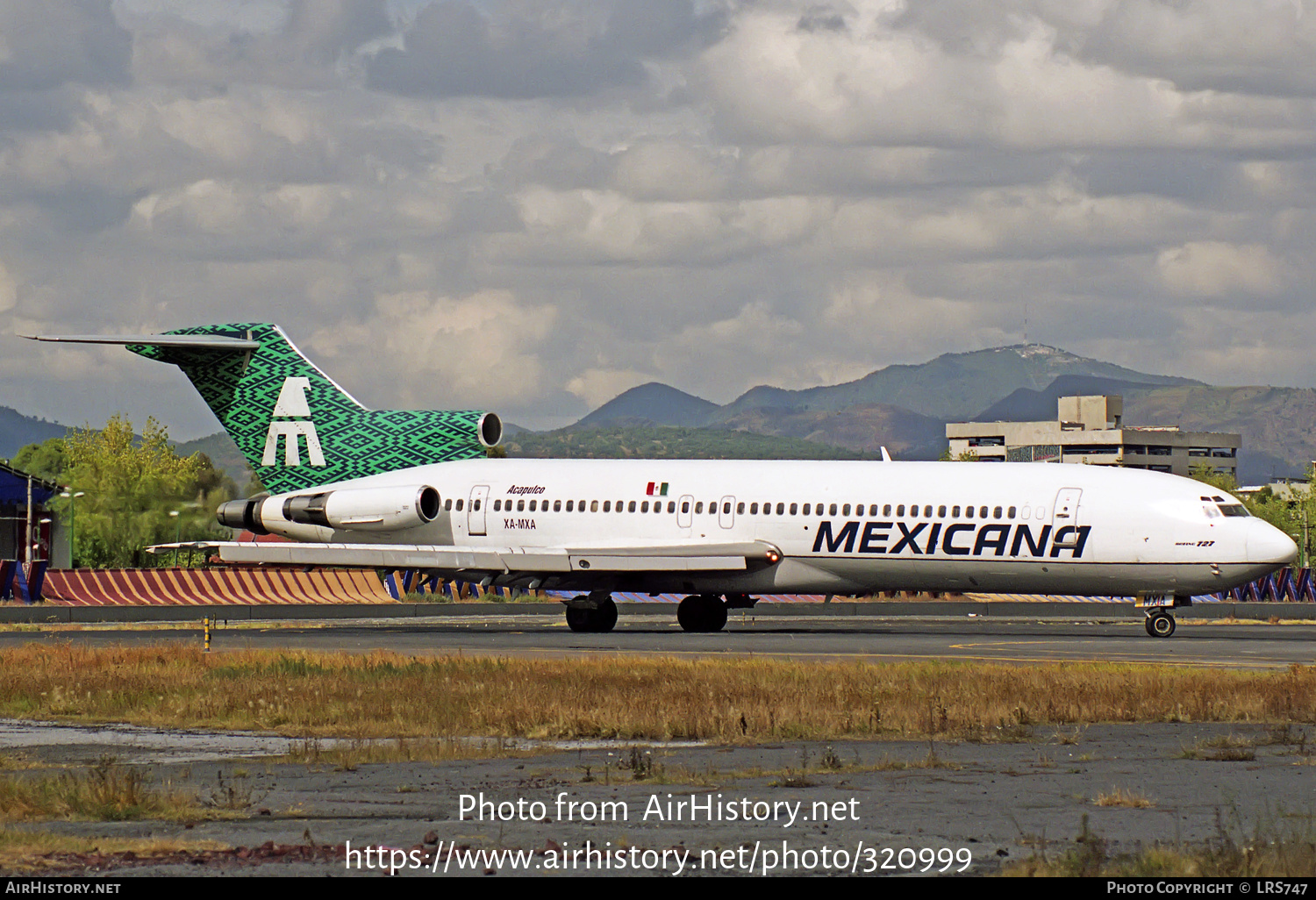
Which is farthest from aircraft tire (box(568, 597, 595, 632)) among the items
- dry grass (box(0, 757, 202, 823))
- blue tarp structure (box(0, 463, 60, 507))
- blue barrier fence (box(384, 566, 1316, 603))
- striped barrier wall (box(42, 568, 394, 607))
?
blue tarp structure (box(0, 463, 60, 507))

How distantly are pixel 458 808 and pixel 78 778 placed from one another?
4.02 m

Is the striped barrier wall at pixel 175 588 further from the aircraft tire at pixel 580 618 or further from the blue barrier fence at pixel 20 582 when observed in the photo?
the aircraft tire at pixel 580 618

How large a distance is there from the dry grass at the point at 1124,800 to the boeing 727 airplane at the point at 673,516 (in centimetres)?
2566

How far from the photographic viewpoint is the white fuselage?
39188 mm

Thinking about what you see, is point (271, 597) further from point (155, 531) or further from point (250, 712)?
point (250, 712)

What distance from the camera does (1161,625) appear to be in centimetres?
4022

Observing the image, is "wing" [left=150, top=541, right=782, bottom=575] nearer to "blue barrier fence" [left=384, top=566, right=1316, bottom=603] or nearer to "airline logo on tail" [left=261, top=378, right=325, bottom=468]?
"airline logo on tail" [left=261, top=378, right=325, bottom=468]

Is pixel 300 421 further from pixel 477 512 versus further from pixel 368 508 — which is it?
pixel 477 512

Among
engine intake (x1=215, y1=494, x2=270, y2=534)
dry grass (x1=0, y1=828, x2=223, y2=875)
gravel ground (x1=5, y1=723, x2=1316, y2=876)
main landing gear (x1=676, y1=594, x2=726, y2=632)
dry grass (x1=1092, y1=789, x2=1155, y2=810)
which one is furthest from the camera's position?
engine intake (x1=215, y1=494, x2=270, y2=534)

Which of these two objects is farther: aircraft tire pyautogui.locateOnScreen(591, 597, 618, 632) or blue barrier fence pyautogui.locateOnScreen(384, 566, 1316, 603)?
blue barrier fence pyautogui.locateOnScreen(384, 566, 1316, 603)

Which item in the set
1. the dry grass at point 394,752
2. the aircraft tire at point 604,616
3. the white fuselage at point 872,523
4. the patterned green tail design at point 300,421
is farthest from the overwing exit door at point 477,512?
the dry grass at point 394,752

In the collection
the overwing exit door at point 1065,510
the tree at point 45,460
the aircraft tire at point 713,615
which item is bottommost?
the aircraft tire at point 713,615

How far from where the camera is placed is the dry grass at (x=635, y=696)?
20.3 m

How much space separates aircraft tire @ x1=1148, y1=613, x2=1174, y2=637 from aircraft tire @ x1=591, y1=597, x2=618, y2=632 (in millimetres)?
12771
